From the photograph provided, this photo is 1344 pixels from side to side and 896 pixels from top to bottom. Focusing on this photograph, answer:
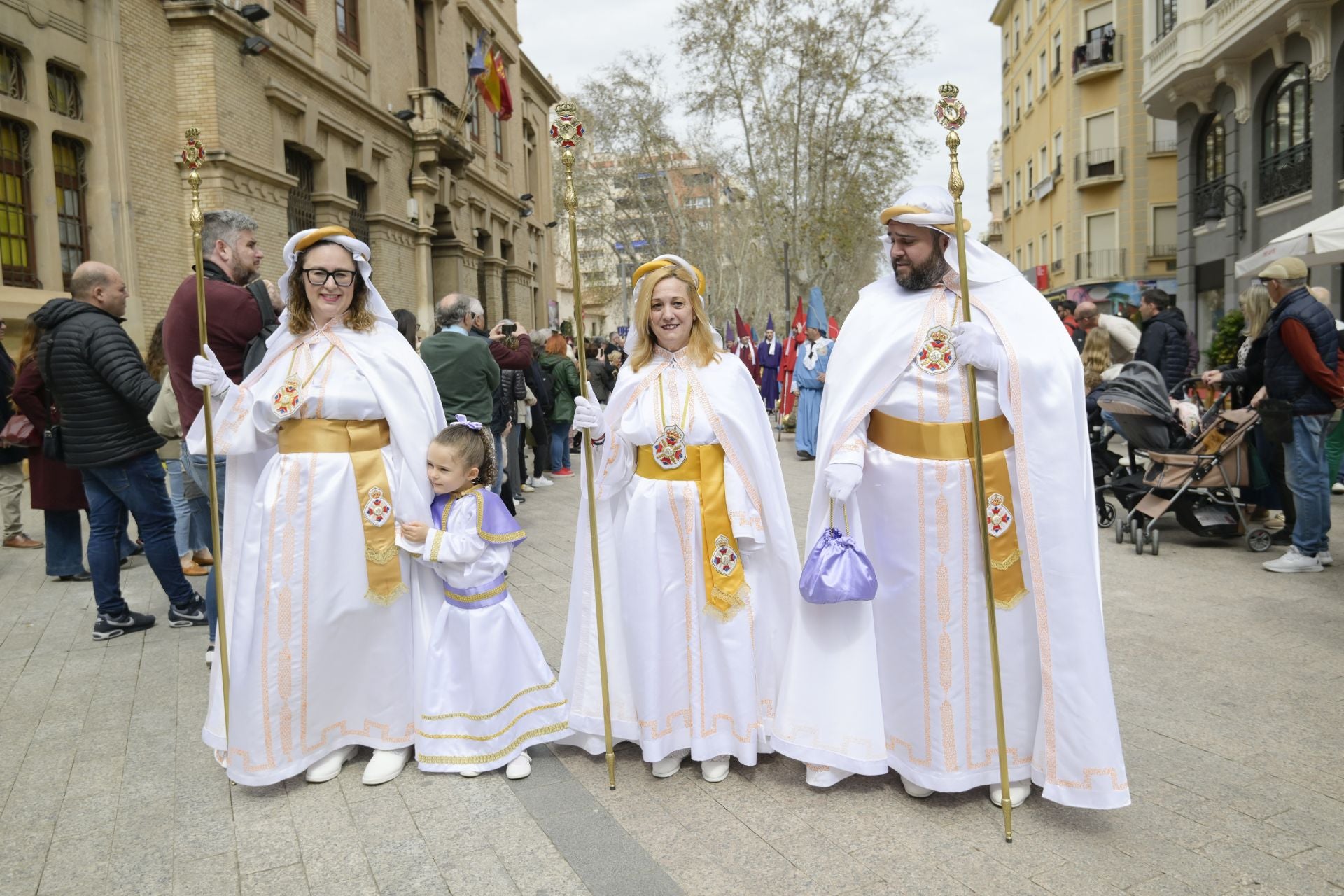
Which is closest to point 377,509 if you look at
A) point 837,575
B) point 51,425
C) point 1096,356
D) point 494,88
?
point 837,575

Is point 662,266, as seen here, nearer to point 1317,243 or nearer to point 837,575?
point 837,575

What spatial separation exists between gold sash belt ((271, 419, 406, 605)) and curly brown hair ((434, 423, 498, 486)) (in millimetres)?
282

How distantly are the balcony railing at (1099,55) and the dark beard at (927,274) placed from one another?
33635 millimetres

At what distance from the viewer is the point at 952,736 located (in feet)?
11.4

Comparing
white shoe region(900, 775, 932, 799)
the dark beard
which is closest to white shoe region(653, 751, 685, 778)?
white shoe region(900, 775, 932, 799)

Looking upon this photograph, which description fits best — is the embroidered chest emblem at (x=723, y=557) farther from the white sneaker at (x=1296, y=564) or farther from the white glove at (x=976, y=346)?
the white sneaker at (x=1296, y=564)

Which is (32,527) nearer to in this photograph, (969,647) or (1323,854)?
(969,647)

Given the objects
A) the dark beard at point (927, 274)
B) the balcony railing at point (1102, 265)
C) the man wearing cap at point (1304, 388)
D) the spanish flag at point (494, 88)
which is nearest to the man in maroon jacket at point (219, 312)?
the dark beard at point (927, 274)

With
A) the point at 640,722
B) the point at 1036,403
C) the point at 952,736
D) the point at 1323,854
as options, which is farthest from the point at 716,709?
the point at 1323,854

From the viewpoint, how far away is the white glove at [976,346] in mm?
3297

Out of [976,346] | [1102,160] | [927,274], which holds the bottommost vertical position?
[976,346]

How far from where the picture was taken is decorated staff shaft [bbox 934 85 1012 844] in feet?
10.6

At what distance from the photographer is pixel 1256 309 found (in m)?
7.18

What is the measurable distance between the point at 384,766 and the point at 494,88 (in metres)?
22.9
